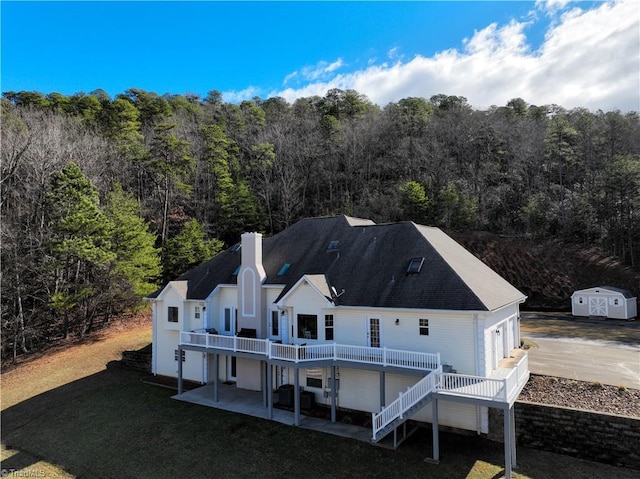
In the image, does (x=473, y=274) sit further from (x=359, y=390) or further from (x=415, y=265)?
(x=359, y=390)

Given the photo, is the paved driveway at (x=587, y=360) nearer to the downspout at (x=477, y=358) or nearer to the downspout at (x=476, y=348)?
the downspout at (x=477, y=358)

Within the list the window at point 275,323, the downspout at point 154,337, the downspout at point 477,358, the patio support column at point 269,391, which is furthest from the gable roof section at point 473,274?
the downspout at point 154,337

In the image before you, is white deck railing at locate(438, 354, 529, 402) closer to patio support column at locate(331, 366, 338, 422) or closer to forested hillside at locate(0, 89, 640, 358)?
→ patio support column at locate(331, 366, 338, 422)

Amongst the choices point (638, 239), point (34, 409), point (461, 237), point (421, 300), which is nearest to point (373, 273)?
point (421, 300)

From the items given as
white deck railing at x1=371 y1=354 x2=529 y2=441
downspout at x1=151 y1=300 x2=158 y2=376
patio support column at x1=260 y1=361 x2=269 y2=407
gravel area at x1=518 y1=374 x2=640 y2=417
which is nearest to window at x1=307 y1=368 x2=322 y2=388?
patio support column at x1=260 y1=361 x2=269 y2=407

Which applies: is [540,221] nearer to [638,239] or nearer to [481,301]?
[638,239]

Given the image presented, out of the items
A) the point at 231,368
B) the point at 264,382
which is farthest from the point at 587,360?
the point at 231,368
